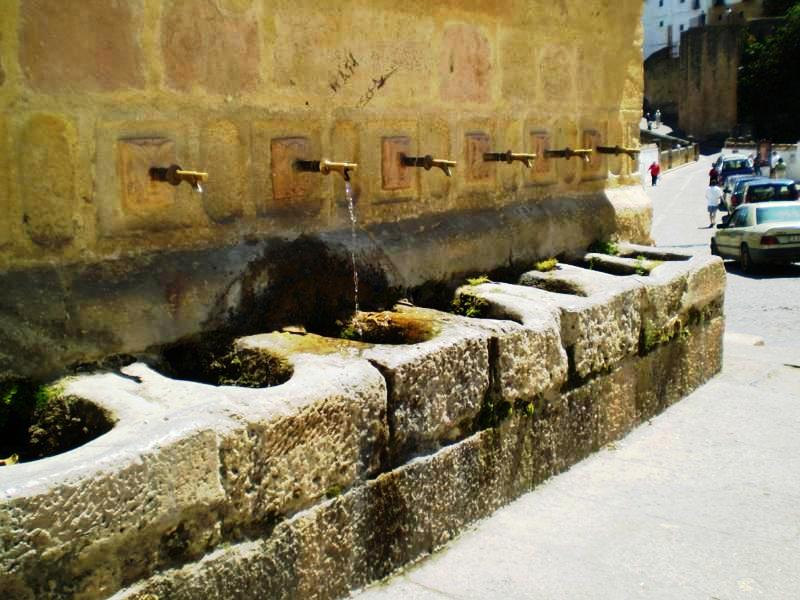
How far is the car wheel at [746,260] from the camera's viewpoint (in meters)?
15.7

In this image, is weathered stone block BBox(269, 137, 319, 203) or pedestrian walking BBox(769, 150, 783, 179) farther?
pedestrian walking BBox(769, 150, 783, 179)

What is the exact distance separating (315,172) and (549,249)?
6.64 ft

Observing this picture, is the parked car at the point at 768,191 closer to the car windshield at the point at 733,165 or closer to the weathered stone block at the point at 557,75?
the car windshield at the point at 733,165

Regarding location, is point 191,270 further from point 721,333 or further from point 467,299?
point 721,333

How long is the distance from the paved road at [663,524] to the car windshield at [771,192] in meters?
17.7

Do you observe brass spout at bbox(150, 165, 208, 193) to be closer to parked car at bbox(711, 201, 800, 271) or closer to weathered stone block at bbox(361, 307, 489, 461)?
weathered stone block at bbox(361, 307, 489, 461)

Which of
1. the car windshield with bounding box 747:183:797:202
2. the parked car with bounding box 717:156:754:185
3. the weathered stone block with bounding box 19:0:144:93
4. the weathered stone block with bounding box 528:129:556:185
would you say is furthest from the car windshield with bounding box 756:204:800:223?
the parked car with bounding box 717:156:754:185

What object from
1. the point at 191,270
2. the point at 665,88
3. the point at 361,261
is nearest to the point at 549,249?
the point at 361,261

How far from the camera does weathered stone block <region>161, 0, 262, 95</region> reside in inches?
123

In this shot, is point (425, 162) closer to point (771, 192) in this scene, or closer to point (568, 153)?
point (568, 153)

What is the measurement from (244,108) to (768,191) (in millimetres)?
20808

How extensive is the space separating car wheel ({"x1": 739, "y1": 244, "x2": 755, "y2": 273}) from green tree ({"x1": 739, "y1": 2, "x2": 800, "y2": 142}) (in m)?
37.6

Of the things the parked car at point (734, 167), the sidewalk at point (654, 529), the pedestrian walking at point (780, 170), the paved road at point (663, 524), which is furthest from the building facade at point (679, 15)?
the sidewalk at point (654, 529)

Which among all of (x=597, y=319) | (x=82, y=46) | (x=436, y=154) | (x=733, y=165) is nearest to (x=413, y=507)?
(x=597, y=319)
